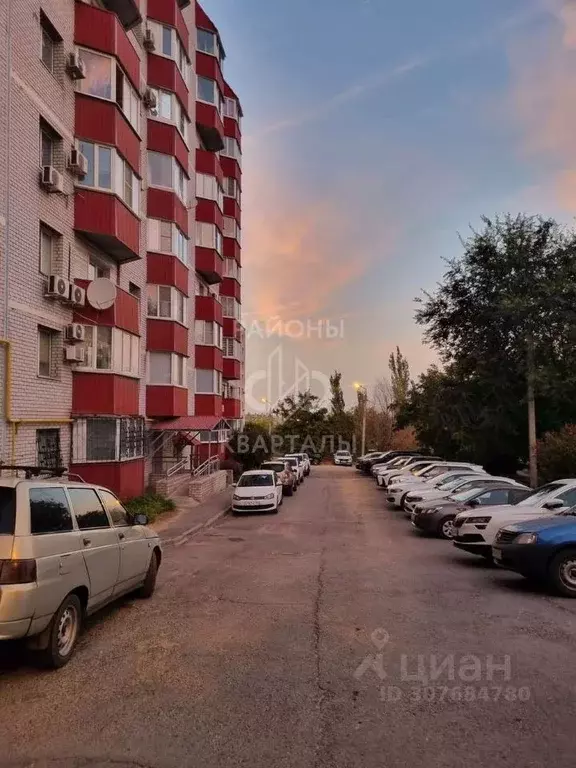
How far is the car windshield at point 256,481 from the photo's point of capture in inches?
902

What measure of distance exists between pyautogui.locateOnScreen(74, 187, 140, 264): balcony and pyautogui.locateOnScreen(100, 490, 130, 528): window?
1109cm

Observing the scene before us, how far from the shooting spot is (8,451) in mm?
13500

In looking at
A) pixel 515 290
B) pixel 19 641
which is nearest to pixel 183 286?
pixel 515 290

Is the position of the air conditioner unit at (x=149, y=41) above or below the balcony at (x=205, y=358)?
above

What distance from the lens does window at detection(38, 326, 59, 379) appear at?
51.5ft

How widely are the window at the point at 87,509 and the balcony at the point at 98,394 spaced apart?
10.5 m

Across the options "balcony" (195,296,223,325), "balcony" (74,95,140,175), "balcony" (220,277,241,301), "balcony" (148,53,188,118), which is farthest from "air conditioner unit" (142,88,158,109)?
"balcony" (220,277,241,301)

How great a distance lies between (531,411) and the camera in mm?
28891

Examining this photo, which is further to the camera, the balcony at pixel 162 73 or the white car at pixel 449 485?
the balcony at pixel 162 73

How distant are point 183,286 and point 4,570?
2063cm

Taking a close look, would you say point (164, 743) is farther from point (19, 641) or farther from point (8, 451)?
point (8, 451)

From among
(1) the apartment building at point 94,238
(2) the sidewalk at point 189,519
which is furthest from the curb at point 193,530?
(1) the apartment building at point 94,238

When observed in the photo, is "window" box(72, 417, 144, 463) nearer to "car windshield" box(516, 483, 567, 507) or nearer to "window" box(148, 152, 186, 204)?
"window" box(148, 152, 186, 204)

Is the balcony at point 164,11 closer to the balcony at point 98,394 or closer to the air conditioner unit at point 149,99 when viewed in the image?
the air conditioner unit at point 149,99
